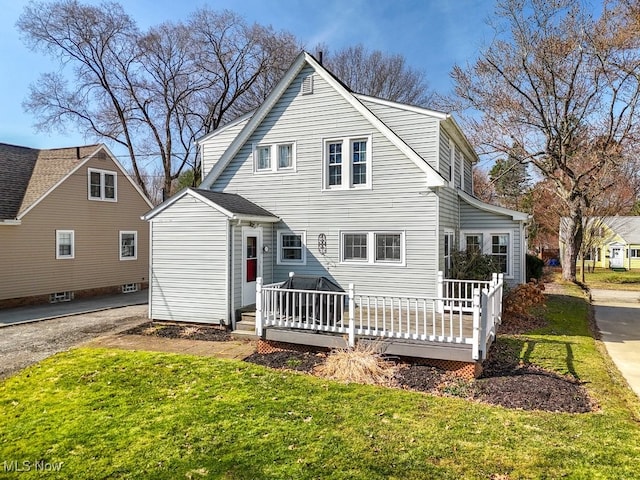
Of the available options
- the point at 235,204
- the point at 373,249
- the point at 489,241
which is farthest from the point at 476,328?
the point at 489,241

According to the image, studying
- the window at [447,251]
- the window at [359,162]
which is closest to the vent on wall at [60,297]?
the window at [359,162]

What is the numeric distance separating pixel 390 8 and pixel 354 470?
20822 mm

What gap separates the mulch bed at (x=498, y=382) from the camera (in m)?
6.02

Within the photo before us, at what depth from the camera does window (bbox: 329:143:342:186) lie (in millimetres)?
11766

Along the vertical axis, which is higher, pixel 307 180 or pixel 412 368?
pixel 307 180

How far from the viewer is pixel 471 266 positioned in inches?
499

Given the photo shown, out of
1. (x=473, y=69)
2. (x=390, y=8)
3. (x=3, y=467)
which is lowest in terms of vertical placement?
(x=3, y=467)

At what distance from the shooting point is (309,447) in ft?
15.4

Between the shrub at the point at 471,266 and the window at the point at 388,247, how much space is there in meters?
2.24

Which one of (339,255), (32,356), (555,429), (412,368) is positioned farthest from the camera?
(339,255)

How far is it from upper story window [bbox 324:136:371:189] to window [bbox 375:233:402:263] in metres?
1.56

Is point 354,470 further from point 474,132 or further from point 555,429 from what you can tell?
point 474,132

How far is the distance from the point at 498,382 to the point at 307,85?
371 inches

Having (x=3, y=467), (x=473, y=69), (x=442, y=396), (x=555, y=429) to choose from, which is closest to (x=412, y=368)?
(x=442, y=396)
